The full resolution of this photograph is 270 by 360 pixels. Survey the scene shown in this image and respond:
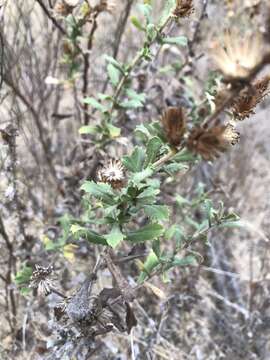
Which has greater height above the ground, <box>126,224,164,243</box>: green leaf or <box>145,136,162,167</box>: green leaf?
<box>145,136,162,167</box>: green leaf

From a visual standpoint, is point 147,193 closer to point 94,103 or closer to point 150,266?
point 150,266

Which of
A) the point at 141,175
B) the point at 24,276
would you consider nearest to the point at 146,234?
the point at 141,175

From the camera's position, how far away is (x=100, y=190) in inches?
50.7

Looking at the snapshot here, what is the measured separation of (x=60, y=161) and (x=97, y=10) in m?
1.14

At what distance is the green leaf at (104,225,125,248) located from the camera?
4.11 feet

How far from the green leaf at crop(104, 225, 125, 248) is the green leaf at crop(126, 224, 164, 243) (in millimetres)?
88

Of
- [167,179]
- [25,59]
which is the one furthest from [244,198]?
[25,59]

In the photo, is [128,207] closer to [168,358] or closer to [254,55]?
[254,55]

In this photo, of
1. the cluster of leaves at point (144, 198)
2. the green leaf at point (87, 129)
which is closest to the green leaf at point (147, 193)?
the cluster of leaves at point (144, 198)

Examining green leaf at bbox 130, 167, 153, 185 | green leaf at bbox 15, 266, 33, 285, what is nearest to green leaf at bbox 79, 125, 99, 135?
green leaf at bbox 15, 266, 33, 285

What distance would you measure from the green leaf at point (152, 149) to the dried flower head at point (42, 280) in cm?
47

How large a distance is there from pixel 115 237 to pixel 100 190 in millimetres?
126

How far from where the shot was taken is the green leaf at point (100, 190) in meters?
1.27

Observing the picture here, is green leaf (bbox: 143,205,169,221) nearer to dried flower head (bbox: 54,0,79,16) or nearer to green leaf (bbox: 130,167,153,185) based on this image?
green leaf (bbox: 130,167,153,185)
